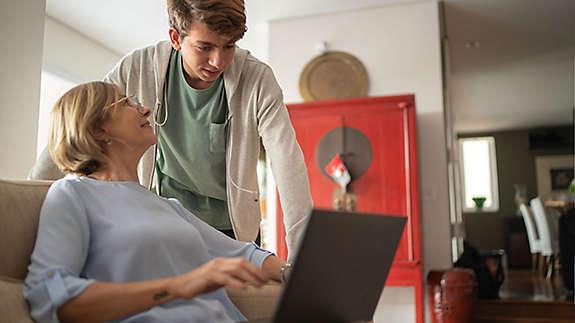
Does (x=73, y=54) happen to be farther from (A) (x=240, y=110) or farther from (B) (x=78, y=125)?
(B) (x=78, y=125)

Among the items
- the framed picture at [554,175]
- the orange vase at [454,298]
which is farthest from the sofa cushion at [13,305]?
the framed picture at [554,175]

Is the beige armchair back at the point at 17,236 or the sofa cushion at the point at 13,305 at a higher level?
the beige armchair back at the point at 17,236

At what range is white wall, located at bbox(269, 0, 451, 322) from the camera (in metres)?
4.14

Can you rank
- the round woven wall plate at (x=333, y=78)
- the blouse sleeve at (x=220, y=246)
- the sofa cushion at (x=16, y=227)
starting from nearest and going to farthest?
the sofa cushion at (x=16, y=227), the blouse sleeve at (x=220, y=246), the round woven wall plate at (x=333, y=78)

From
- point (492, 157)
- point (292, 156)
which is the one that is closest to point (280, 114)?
point (292, 156)

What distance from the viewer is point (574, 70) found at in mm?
6520

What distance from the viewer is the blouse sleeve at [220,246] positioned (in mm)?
1370

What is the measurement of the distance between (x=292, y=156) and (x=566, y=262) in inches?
178

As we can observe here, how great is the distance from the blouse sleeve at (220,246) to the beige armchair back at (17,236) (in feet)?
1.14

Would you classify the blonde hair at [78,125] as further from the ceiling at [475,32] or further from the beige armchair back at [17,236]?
the ceiling at [475,32]

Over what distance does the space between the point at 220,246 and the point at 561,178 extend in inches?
390

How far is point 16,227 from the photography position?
1.12 m

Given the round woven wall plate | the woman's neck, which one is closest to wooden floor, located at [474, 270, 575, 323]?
the round woven wall plate

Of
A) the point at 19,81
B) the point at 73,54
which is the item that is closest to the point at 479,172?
the point at 73,54
